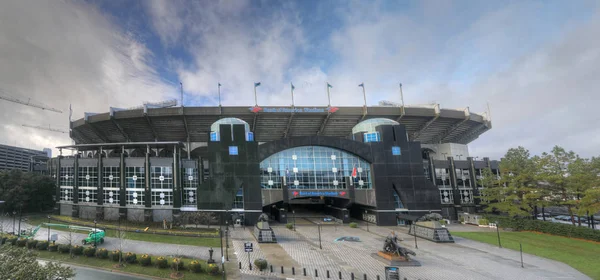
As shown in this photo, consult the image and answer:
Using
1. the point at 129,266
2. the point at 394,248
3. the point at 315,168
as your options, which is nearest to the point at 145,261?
the point at 129,266

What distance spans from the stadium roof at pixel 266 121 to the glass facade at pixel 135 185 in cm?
1786

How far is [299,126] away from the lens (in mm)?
86250

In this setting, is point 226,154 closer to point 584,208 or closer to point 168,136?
point 168,136

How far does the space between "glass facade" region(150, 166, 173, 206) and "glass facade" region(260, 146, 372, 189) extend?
20.8 m

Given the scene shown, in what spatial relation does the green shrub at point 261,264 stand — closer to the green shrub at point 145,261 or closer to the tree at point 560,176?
the green shrub at point 145,261

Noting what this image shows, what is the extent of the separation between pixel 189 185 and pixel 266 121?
91.3 feet

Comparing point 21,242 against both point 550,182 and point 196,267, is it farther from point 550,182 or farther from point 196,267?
point 550,182

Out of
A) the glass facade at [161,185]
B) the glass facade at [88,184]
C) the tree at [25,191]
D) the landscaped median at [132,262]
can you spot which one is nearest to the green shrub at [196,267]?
the landscaped median at [132,262]

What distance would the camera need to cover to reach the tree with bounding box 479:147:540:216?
54.8 metres

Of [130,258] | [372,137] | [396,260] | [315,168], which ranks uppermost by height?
[372,137]

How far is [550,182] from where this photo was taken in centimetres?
5212

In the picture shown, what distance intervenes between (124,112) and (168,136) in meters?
13.6

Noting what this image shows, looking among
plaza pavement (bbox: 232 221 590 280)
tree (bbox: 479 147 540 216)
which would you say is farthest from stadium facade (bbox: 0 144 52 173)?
tree (bbox: 479 147 540 216)

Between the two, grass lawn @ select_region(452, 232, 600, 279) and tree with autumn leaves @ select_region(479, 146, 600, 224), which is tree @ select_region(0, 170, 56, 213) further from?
tree with autumn leaves @ select_region(479, 146, 600, 224)
